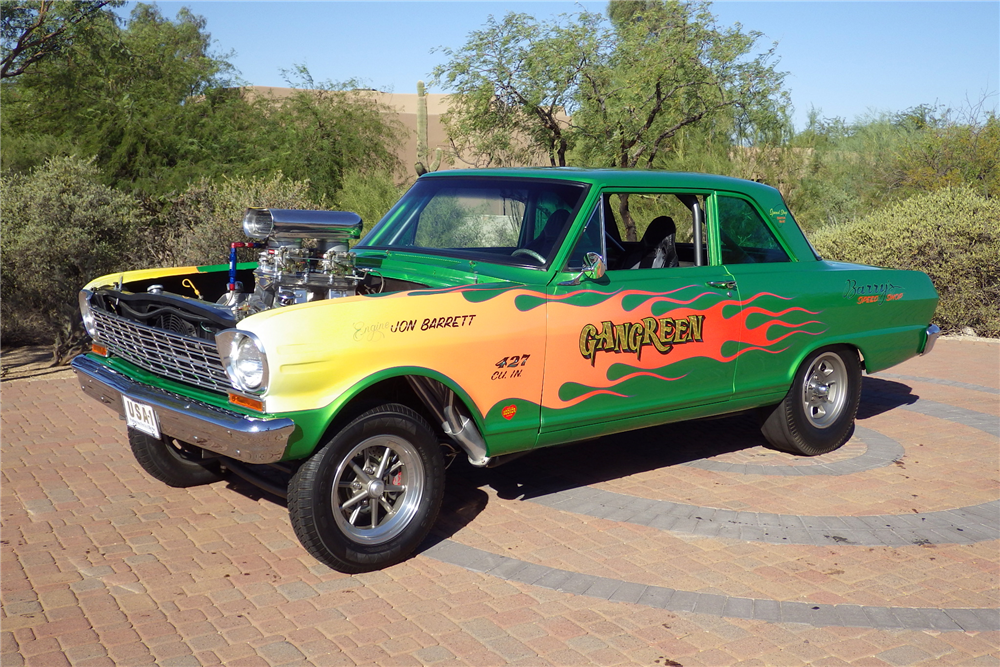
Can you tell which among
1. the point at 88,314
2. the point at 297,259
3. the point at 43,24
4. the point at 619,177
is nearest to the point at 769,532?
the point at 619,177

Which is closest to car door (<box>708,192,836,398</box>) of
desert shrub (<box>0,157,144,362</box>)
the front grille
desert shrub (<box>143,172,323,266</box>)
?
the front grille

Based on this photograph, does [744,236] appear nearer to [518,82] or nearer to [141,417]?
[141,417]

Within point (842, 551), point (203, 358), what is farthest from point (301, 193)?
point (842, 551)

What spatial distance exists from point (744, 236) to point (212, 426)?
3.74 meters

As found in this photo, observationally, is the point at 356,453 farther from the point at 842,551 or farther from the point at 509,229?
the point at 842,551

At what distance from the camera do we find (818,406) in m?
6.65

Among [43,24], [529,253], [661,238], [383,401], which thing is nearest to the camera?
[383,401]

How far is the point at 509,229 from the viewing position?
5520 millimetres

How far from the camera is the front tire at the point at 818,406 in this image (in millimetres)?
6348

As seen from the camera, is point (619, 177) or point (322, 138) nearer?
point (619, 177)

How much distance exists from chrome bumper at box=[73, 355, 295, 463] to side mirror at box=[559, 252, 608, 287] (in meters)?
1.80

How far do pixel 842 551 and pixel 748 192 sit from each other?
99.0 inches

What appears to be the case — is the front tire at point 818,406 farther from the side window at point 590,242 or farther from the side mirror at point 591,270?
the side mirror at point 591,270

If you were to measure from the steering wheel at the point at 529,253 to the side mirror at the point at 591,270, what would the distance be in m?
0.21
